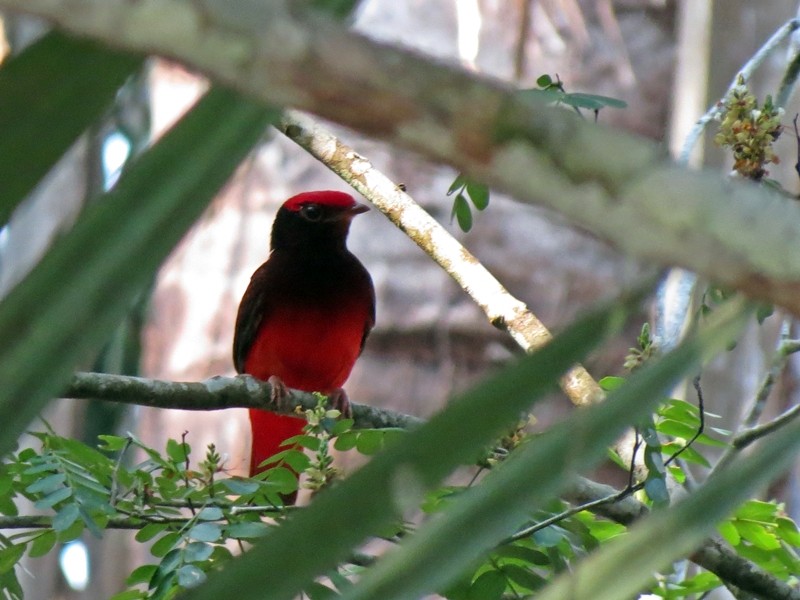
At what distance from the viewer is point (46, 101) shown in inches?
28.4

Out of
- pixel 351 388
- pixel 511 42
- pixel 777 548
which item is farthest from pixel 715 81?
pixel 777 548

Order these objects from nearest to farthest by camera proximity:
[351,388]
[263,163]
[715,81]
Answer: [715,81] < [351,388] < [263,163]

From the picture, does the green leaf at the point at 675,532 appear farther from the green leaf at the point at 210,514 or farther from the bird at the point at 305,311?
the bird at the point at 305,311

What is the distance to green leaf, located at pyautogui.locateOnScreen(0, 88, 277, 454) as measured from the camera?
67 centimetres

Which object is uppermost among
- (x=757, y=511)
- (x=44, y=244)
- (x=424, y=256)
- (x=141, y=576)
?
(x=424, y=256)

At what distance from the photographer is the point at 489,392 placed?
2.14ft

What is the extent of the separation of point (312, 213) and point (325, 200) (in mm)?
81

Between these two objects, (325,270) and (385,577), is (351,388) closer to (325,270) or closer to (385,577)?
(325,270)

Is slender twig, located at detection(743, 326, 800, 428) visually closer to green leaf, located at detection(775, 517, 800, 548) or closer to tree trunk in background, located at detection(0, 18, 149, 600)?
green leaf, located at detection(775, 517, 800, 548)

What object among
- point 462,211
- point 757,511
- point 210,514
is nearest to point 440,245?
point 462,211

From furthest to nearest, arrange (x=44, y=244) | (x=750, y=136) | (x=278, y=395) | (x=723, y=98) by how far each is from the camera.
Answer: (x=44, y=244)
(x=278, y=395)
(x=723, y=98)
(x=750, y=136)

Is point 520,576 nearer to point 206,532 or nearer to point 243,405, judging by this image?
point 206,532

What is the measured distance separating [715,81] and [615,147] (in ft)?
20.9

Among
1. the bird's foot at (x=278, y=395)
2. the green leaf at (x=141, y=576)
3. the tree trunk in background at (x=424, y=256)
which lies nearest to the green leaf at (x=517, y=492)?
the green leaf at (x=141, y=576)
